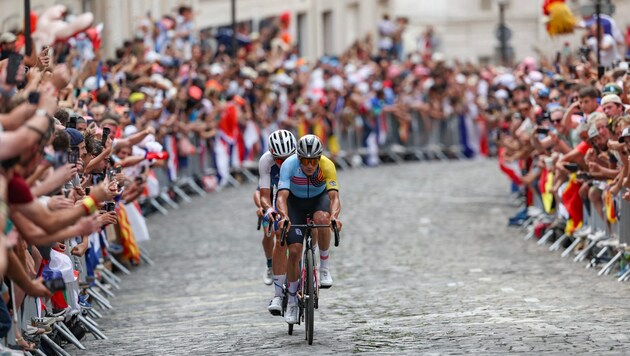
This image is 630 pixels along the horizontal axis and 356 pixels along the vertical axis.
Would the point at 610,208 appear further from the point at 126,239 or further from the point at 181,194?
the point at 181,194

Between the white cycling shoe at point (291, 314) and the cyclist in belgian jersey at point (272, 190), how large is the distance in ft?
0.95

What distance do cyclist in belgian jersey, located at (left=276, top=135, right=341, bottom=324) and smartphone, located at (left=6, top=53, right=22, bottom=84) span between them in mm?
3124

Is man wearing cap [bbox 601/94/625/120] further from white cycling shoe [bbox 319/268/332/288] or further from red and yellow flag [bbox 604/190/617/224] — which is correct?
white cycling shoe [bbox 319/268/332/288]

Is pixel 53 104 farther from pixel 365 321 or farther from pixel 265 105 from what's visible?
pixel 265 105

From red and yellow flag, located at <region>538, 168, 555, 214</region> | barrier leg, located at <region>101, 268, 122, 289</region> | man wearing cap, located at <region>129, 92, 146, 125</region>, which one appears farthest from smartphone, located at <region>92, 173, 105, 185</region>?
red and yellow flag, located at <region>538, 168, 555, 214</region>

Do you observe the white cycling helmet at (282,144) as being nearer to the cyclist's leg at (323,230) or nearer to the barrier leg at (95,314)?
the cyclist's leg at (323,230)

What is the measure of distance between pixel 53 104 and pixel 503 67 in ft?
102

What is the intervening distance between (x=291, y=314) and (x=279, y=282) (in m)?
0.59

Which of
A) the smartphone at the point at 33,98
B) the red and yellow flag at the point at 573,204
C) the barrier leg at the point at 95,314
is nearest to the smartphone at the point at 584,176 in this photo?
the red and yellow flag at the point at 573,204

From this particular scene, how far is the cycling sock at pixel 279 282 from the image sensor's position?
14914 millimetres

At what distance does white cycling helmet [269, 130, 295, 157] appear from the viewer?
15250 mm

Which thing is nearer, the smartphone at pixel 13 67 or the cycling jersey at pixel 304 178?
the smartphone at pixel 13 67

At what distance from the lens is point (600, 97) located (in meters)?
19.8

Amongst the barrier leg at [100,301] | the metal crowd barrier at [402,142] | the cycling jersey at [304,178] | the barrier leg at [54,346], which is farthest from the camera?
the metal crowd barrier at [402,142]
